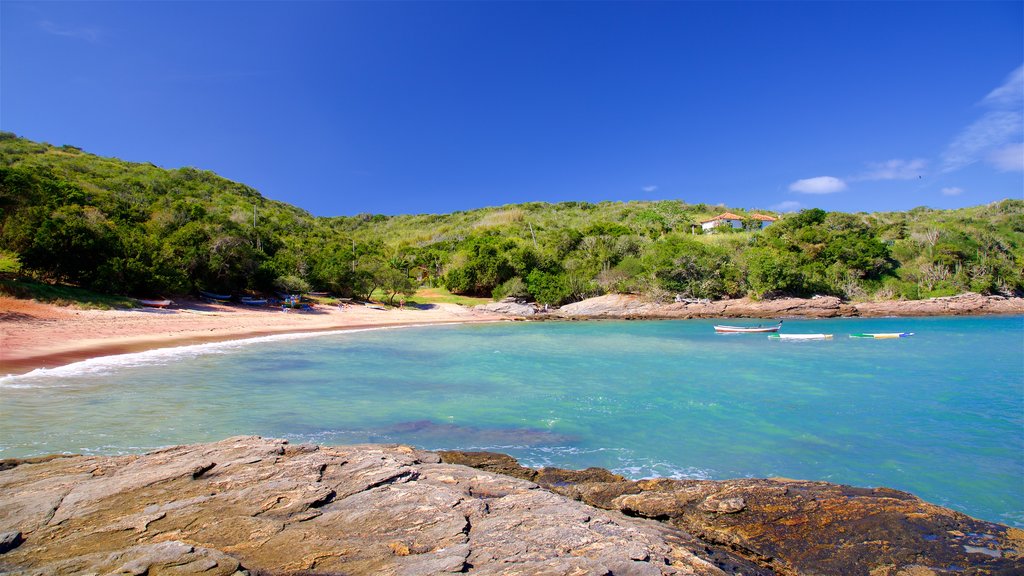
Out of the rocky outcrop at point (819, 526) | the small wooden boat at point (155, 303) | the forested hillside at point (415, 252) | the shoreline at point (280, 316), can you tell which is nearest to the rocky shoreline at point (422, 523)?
the rocky outcrop at point (819, 526)

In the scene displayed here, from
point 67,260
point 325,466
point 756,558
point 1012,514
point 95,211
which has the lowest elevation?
point 1012,514

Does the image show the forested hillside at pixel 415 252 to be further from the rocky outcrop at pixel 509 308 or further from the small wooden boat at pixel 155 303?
the rocky outcrop at pixel 509 308

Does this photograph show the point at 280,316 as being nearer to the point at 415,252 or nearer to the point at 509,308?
the point at 509,308

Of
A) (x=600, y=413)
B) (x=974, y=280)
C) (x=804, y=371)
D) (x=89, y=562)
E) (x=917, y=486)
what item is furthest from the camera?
(x=974, y=280)

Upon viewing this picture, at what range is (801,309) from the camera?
41469mm

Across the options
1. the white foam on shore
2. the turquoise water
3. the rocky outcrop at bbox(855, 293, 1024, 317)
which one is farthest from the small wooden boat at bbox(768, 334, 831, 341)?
the white foam on shore

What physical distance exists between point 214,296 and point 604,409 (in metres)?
32.5

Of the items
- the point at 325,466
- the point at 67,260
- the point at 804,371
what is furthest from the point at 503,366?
the point at 67,260

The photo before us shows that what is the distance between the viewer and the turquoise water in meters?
7.62

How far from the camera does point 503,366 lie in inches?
689

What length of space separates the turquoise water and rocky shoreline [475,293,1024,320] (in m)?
21.4

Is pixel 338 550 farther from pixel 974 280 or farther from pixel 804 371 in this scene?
pixel 974 280

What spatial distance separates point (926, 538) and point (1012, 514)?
10.5 ft

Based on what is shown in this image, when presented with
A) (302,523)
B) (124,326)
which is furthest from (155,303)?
(302,523)
